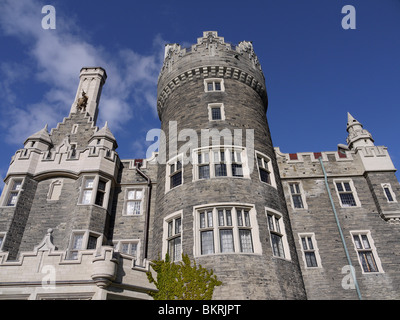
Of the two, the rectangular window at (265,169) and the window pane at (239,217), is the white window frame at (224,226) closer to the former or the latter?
the window pane at (239,217)

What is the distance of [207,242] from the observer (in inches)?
508

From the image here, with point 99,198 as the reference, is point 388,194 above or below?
below

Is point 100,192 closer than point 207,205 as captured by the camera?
No

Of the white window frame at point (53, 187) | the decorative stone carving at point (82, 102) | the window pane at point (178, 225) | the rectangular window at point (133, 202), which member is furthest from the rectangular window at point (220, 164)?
the decorative stone carving at point (82, 102)

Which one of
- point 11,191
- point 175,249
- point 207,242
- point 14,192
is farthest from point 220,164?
point 11,191

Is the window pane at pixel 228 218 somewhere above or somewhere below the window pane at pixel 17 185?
below

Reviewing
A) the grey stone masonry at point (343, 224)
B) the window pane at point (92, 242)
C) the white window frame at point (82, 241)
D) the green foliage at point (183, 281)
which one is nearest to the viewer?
the green foliage at point (183, 281)

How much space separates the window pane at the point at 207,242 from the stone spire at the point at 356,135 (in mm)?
11829

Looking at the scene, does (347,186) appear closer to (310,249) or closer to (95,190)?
(310,249)

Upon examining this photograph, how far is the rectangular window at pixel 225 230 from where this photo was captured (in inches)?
497

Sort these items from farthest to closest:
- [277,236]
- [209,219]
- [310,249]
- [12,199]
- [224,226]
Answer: [12,199] → [310,249] → [277,236] → [209,219] → [224,226]

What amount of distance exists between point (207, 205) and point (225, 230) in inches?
53.9

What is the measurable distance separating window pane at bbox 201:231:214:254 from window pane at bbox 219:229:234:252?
0.42 m
